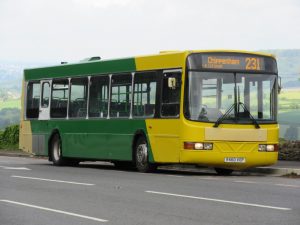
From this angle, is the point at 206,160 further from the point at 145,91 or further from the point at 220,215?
the point at 220,215

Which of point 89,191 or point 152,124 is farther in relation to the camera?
point 152,124

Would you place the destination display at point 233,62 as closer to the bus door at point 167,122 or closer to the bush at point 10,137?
the bus door at point 167,122

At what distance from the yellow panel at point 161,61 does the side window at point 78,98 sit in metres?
3.17

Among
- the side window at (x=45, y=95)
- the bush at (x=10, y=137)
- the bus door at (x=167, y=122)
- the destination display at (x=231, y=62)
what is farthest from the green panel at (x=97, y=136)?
the bush at (x=10, y=137)

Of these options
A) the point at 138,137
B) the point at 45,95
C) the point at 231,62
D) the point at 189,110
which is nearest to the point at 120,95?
the point at 138,137

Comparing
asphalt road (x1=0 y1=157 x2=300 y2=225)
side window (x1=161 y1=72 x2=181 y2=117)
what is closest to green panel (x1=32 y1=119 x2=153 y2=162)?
side window (x1=161 y1=72 x2=181 y2=117)

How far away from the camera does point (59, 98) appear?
93.8 feet

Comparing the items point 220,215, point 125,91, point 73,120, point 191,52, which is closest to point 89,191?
point 220,215

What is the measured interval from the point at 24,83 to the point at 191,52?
10314 mm

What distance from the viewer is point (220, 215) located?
12.2 metres

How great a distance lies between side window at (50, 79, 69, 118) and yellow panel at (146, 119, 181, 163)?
5.31 meters

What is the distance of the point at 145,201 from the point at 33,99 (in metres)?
16.6

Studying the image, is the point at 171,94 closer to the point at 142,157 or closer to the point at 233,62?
the point at 233,62

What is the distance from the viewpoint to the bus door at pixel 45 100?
29.4m
